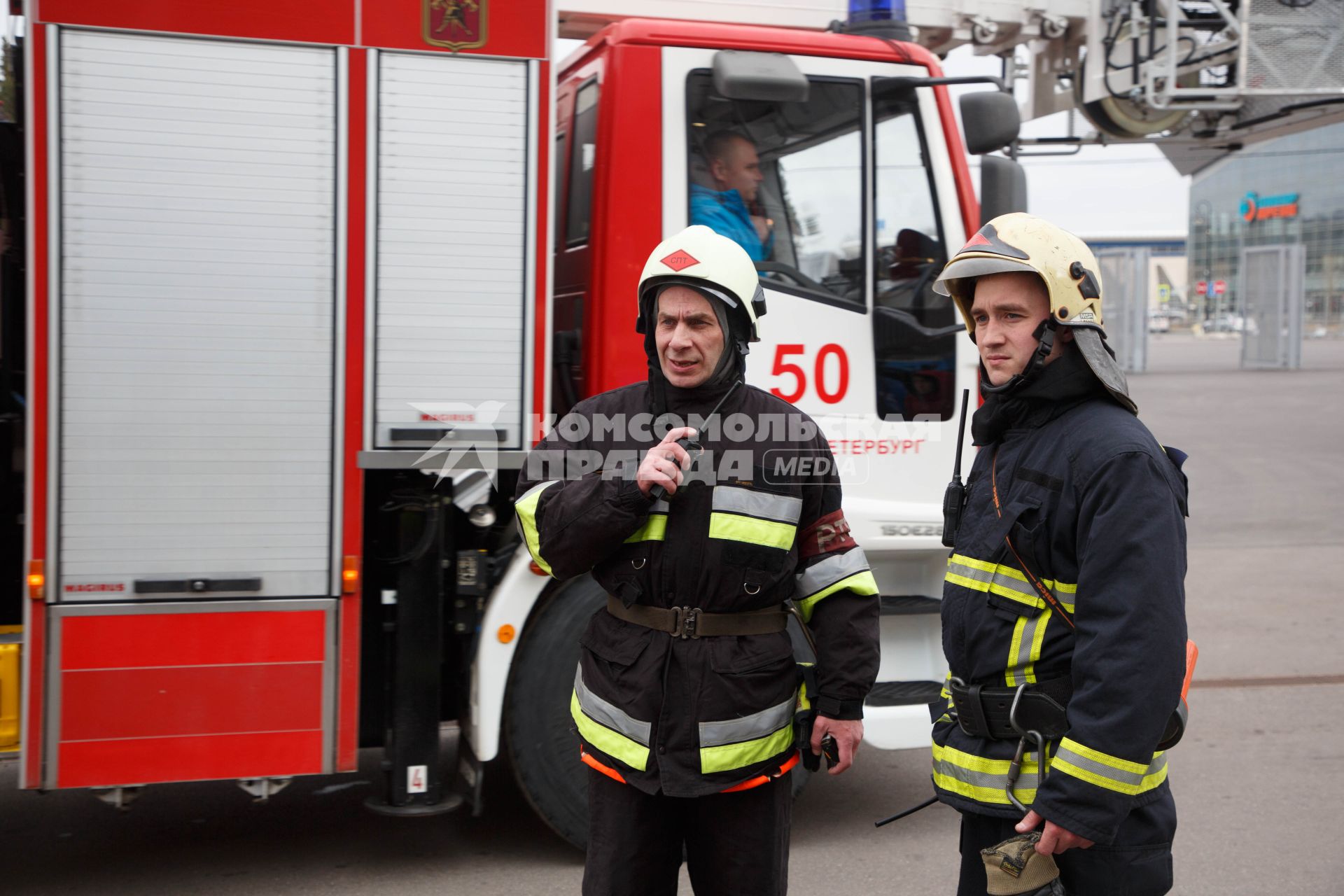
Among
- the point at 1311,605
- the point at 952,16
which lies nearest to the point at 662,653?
the point at 952,16

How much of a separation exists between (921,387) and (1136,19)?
2817 mm

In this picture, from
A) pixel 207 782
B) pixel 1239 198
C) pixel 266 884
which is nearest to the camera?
pixel 266 884

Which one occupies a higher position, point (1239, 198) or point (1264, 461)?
point (1239, 198)

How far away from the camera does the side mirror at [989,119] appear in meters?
3.76

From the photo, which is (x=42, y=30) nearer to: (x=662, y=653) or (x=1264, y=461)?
(x=662, y=653)

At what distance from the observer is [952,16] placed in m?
5.21

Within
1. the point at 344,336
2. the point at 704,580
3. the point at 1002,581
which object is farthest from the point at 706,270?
the point at 344,336

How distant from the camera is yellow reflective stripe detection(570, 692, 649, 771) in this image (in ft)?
8.07

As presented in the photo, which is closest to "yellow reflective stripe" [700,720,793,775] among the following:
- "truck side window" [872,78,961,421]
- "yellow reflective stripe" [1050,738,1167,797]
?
"yellow reflective stripe" [1050,738,1167,797]

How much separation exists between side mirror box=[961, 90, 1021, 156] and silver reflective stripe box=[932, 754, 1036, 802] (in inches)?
87.2

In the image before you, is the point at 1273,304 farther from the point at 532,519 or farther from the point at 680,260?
the point at 532,519

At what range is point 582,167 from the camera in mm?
4066

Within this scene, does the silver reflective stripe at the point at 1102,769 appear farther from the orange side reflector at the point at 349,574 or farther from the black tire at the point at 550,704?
the orange side reflector at the point at 349,574

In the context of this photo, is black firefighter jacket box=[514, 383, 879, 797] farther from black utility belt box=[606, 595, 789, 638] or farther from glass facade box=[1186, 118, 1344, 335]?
glass facade box=[1186, 118, 1344, 335]
